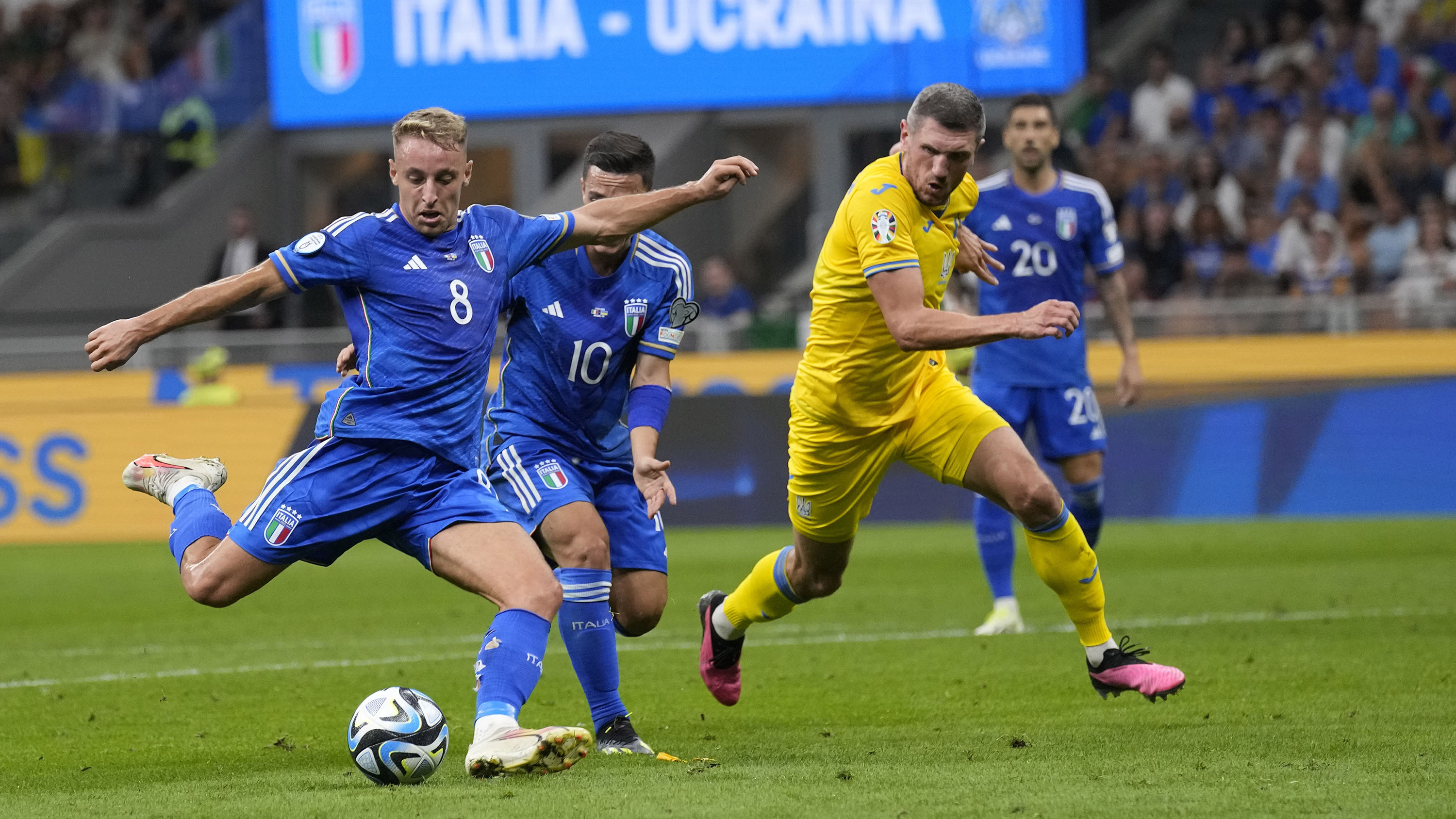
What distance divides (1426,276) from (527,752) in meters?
12.1

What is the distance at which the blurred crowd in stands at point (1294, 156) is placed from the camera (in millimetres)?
15797

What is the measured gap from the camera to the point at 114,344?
486 cm

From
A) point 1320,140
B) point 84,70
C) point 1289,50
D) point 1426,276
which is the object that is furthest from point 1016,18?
point 84,70

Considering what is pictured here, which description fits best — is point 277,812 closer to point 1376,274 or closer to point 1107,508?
point 1107,508

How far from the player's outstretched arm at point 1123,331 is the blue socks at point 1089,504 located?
16.8 inches

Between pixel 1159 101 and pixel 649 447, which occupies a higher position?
pixel 649 447

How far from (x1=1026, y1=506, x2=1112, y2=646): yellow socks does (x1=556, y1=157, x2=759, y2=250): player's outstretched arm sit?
1.67m

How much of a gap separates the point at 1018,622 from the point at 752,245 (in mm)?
13660

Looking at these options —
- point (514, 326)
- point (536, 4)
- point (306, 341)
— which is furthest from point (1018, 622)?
point (536, 4)

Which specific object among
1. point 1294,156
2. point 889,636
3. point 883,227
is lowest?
point 889,636

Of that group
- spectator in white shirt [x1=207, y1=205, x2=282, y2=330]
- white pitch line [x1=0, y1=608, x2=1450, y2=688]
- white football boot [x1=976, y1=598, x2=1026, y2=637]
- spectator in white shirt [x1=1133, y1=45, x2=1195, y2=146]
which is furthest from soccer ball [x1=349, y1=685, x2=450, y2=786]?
spectator in white shirt [x1=1133, y1=45, x2=1195, y2=146]

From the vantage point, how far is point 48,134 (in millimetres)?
24062

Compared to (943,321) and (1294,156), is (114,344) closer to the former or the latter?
(943,321)

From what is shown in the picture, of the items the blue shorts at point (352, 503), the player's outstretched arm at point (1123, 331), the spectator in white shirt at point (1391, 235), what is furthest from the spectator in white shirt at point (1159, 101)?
the blue shorts at point (352, 503)
